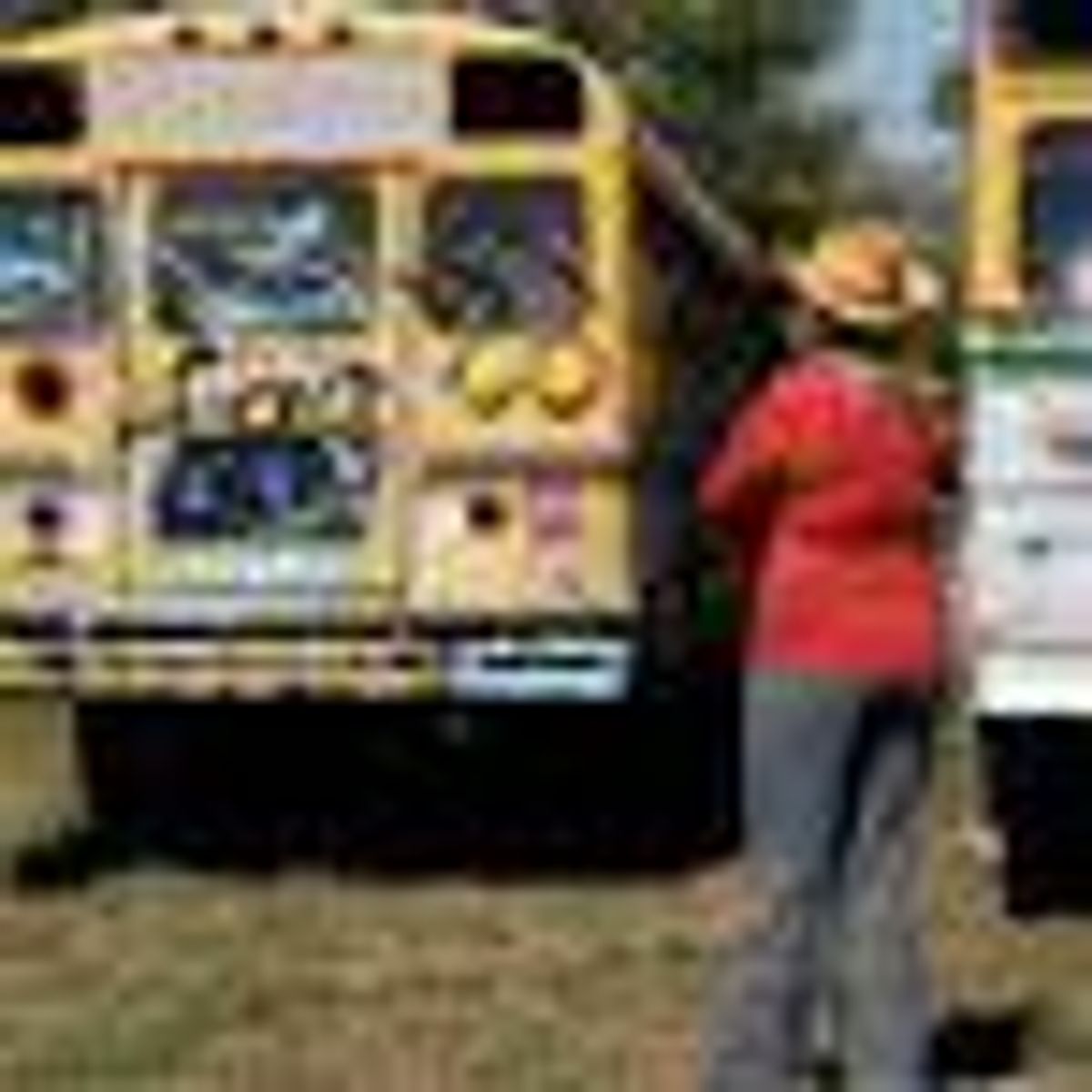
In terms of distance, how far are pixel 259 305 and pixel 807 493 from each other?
19.1 feet

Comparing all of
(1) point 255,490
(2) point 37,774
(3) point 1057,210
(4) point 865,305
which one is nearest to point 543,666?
(1) point 255,490

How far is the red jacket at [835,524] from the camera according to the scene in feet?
37.1

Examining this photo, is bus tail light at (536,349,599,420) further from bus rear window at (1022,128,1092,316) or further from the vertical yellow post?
the vertical yellow post

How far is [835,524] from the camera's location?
450 inches

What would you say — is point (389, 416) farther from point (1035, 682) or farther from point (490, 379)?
point (1035, 682)

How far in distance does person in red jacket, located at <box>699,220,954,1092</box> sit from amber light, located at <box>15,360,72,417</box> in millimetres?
5556

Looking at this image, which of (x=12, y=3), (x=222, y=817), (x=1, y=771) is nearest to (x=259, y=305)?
(x=222, y=817)

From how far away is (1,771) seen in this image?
21.7 metres

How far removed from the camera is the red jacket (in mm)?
11320

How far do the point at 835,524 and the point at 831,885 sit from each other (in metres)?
0.75

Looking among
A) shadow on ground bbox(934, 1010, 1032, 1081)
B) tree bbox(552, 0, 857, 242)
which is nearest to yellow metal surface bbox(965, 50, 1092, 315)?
shadow on ground bbox(934, 1010, 1032, 1081)

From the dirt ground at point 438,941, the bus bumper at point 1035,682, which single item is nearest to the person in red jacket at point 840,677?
the dirt ground at point 438,941

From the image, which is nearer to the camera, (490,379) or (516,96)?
(490,379)

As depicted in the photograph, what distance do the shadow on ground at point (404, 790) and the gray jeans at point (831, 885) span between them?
20.1 ft
